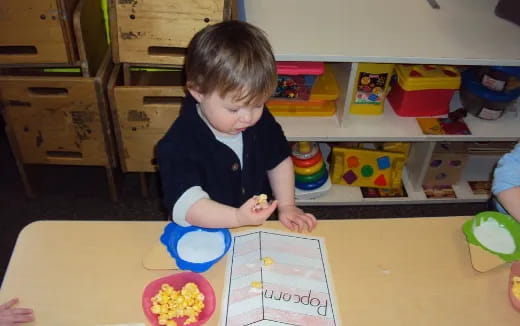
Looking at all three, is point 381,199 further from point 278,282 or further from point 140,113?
point 278,282

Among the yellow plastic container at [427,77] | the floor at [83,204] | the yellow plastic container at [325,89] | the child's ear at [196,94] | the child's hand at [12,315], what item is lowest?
the floor at [83,204]

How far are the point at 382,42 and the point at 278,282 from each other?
3.19 feet

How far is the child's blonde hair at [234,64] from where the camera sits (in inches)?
34.8

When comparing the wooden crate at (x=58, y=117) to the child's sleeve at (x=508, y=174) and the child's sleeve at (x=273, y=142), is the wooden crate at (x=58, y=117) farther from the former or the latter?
the child's sleeve at (x=508, y=174)

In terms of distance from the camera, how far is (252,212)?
0.90 meters

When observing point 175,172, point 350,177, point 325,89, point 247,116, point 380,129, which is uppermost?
point 247,116

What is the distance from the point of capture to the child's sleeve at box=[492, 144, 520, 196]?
1043 millimetres

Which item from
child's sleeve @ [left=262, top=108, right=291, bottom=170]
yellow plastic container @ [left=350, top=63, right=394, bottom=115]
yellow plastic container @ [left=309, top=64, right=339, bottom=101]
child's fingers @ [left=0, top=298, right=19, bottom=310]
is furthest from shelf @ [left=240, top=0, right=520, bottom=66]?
child's fingers @ [left=0, top=298, right=19, bottom=310]

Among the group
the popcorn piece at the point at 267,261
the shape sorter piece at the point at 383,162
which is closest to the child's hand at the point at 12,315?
the popcorn piece at the point at 267,261

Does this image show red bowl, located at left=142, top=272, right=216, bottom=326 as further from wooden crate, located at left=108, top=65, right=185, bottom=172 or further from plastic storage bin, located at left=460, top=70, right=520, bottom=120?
plastic storage bin, located at left=460, top=70, right=520, bottom=120

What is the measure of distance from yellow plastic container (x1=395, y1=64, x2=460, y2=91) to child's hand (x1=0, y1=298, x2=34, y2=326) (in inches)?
55.2

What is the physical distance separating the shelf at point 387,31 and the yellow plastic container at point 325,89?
0.79 feet

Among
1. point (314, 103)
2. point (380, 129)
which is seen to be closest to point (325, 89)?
point (314, 103)

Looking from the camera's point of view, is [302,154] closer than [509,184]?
No
